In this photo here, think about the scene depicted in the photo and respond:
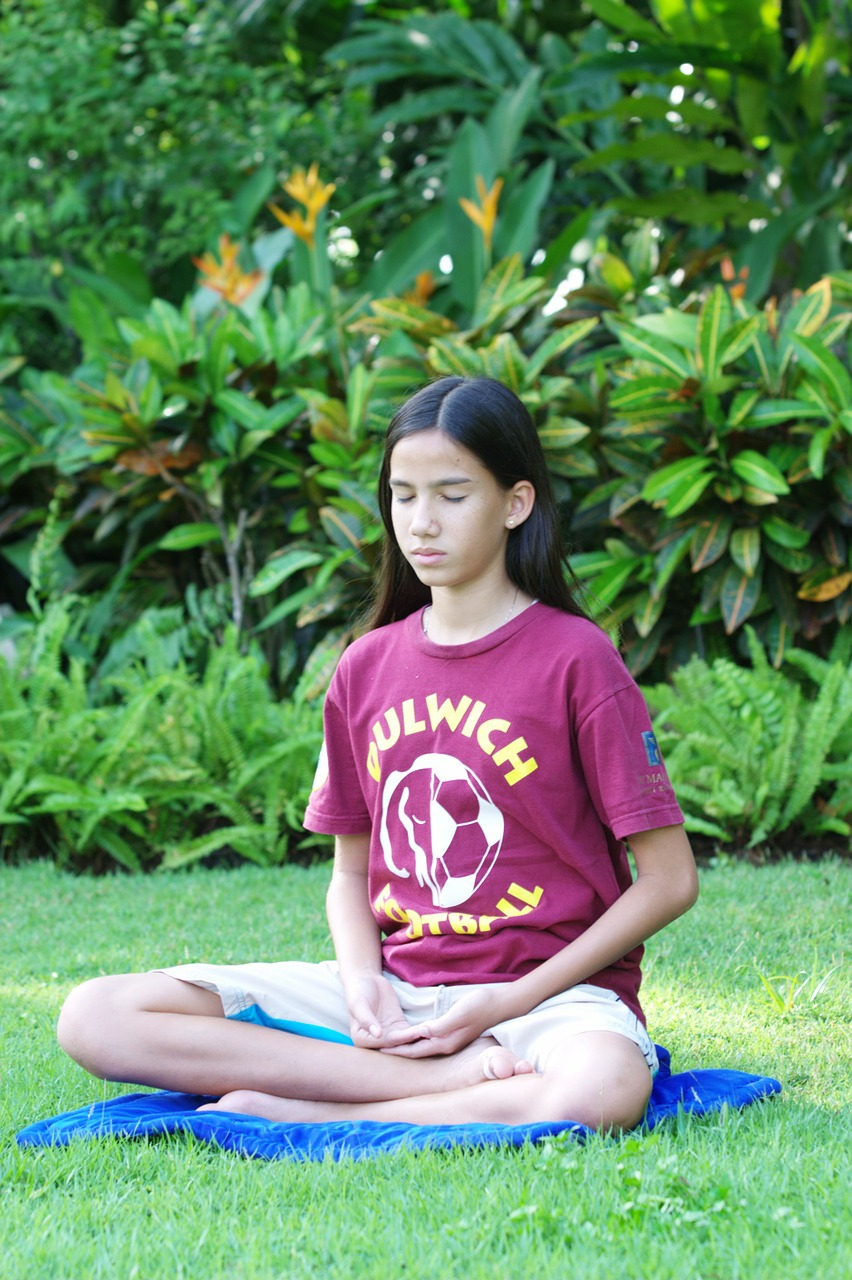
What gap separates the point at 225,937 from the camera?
148 inches

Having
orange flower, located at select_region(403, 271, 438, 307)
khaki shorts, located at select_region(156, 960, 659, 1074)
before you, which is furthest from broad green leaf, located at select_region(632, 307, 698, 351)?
khaki shorts, located at select_region(156, 960, 659, 1074)

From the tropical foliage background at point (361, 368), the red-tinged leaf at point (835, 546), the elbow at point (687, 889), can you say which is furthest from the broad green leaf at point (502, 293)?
the elbow at point (687, 889)

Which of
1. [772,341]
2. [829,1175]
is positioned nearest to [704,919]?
[829,1175]

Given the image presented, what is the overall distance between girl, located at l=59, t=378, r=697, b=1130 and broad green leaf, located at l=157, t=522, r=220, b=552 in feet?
12.1

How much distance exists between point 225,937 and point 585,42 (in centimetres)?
634

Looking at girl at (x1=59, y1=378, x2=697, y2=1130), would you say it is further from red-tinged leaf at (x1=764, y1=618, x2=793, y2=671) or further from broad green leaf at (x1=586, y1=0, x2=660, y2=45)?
broad green leaf at (x1=586, y1=0, x2=660, y2=45)

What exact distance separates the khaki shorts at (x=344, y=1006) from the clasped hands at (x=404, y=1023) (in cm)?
4

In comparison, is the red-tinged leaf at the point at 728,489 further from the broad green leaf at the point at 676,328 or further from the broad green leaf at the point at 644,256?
the broad green leaf at the point at 644,256

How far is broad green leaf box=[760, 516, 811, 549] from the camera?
5117 mm

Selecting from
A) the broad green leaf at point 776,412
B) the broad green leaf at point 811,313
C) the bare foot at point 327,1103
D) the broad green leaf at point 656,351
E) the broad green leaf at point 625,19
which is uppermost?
the broad green leaf at point 625,19

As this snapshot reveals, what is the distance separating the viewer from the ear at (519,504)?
255 cm

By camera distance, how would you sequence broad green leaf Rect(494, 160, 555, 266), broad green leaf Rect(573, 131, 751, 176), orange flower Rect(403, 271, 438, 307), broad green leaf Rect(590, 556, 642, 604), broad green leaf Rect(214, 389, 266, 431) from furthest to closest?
1. broad green leaf Rect(573, 131, 751, 176)
2. broad green leaf Rect(494, 160, 555, 266)
3. orange flower Rect(403, 271, 438, 307)
4. broad green leaf Rect(214, 389, 266, 431)
5. broad green leaf Rect(590, 556, 642, 604)

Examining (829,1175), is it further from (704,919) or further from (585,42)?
(585,42)

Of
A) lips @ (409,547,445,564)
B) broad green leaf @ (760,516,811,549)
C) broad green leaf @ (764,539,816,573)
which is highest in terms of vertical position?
lips @ (409,547,445,564)
